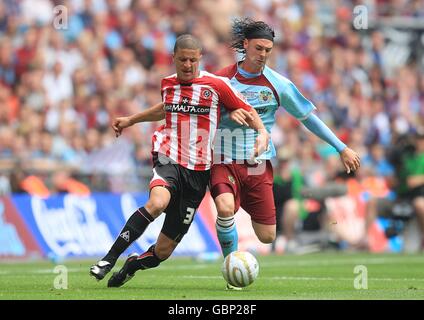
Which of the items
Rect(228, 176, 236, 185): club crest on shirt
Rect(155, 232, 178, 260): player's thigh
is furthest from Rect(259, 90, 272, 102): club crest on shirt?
Rect(155, 232, 178, 260): player's thigh

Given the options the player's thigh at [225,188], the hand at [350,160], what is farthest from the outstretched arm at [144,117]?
the hand at [350,160]

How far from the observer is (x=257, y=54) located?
10.7m

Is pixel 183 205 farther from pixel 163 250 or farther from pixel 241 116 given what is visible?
pixel 241 116

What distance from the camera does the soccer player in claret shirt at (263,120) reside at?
10.7 meters

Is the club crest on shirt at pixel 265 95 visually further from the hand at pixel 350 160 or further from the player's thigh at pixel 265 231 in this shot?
the player's thigh at pixel 265 231

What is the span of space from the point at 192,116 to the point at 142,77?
10.9 metres

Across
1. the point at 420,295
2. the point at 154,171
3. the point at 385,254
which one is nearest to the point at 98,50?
the point at 385,254

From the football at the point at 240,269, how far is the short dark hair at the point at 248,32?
2349 millimetres

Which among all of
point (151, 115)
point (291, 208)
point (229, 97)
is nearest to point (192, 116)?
point (229, 97)

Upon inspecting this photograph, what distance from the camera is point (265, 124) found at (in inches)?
431

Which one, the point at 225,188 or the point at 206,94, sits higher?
the point at 206,94

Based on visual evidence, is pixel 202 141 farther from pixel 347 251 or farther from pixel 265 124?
pixel 347 251

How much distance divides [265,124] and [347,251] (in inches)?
→ 354

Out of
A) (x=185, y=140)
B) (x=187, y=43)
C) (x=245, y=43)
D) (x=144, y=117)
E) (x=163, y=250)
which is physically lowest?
(x=163, y=250)
